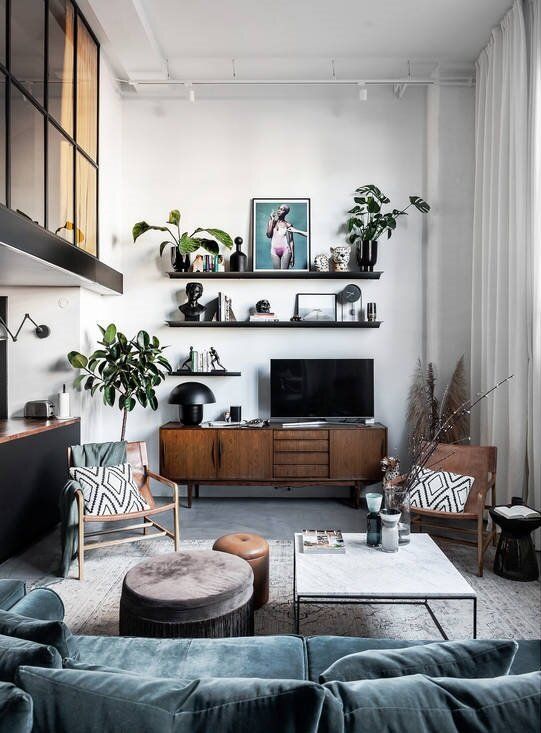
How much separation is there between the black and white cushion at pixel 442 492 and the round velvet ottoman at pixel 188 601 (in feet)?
6.03

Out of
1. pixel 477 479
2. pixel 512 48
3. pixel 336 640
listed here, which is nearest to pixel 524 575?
pixel 477 479

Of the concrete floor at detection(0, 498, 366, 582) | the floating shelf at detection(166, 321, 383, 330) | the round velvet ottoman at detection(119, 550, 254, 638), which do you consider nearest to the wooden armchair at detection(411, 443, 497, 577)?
the concrete floor at detection(0, 498, 366, 582)

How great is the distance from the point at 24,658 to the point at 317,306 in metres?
4.50

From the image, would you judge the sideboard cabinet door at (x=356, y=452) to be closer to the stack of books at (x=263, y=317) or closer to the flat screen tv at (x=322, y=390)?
the flat screen tv at (x=322, y=390)

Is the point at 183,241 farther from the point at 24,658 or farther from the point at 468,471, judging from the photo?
the point at 24,658

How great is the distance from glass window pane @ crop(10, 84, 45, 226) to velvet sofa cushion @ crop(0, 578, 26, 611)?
96.1 inches

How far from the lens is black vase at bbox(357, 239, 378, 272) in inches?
205

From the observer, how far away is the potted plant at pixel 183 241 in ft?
16.7

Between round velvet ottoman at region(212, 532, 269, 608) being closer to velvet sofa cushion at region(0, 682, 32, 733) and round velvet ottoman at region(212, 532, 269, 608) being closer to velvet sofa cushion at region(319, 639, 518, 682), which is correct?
velvet sofa cushion at region(319, 639, 518, 682)

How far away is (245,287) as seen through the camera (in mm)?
5453

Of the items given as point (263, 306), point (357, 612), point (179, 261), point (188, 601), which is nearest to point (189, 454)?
point (263, 306)

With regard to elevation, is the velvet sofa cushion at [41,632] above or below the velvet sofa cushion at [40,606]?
above

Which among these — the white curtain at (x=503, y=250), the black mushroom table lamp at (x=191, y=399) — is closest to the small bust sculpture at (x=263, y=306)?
the black mushroom table lamp at (x=191, y=399)

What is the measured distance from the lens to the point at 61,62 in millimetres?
4070
